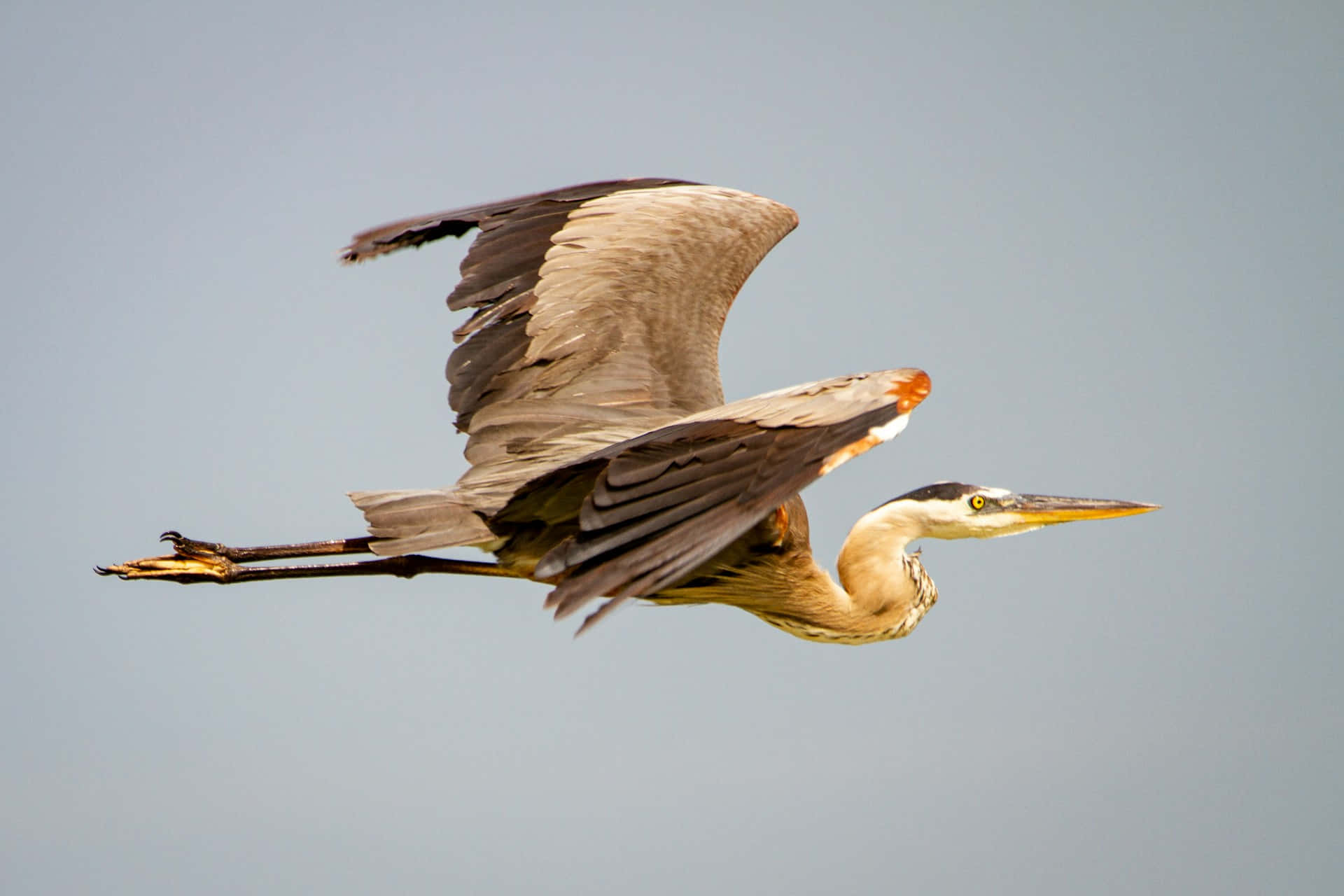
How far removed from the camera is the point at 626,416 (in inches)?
234

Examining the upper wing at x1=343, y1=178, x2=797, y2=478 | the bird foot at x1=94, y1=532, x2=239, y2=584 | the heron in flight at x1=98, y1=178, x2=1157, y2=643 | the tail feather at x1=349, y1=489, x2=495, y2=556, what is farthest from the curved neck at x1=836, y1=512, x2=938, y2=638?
the bird foot at x1=94, y1=532, x2=239, y2=584

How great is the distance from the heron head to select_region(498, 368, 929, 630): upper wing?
5.29 feet

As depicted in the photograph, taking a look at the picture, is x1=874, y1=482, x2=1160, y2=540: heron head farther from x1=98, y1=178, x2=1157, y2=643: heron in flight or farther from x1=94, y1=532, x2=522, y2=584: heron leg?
x1=94, y1=532, x2=522, y2=584: heron leg

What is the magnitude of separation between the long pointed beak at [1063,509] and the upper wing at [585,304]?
132 centimetres

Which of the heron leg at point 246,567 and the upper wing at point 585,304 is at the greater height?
the upper wing at point 585,304

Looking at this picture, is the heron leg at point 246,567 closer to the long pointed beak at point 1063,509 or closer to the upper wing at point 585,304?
the upper wing at point 585,304

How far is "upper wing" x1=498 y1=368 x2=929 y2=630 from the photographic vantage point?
4148 mm

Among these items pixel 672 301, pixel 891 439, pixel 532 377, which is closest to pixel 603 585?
pixel 891 439

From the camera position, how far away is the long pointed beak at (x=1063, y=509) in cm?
Answer: 624

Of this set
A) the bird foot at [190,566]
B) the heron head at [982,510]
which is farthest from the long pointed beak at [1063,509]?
the bird foot at [190,566]

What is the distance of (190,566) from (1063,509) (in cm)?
362

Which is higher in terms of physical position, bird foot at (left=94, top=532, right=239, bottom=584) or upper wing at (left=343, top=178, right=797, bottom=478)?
upper wing at (left=343, top=178, right=797, bottom=478)

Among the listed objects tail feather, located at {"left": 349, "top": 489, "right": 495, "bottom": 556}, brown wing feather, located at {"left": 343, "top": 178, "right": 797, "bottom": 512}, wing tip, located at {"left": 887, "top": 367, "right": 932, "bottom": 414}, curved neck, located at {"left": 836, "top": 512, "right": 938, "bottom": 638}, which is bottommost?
curved neck, located at {"left": 836, "top": 512, "right": 938, "bottom": 638}

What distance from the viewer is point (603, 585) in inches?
161
